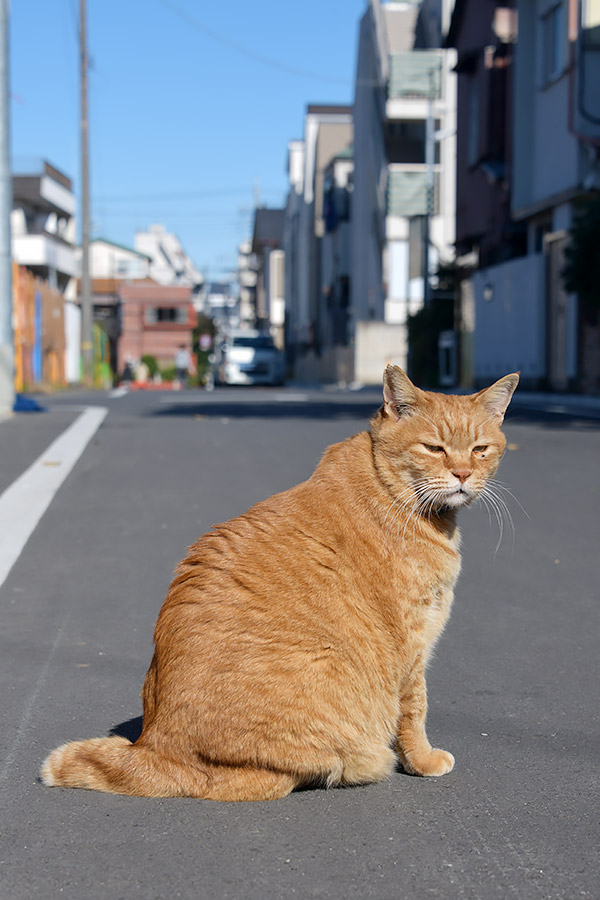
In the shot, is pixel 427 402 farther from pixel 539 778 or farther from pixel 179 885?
pixel 179 885

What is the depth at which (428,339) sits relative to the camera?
30219mm

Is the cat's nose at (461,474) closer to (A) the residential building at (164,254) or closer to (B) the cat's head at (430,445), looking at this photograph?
(B) the cat's head at (430,445)

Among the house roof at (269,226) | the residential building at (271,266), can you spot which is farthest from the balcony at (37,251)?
the house roof at (269,226)

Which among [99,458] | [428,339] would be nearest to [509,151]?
[428,339]

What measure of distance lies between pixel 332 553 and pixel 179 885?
102 centimetres

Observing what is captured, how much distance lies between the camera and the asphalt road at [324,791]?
250 cm

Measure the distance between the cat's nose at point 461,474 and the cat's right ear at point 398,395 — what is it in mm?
249

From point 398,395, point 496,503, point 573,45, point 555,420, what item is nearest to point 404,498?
point 398,395

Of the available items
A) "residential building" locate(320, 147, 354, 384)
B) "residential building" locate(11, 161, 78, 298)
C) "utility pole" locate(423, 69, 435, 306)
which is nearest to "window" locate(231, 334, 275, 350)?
"residential building" locate(320, 147, 354, 384)

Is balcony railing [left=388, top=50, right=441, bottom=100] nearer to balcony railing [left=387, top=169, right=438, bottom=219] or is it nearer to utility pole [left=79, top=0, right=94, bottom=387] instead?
balcony railing [left=387, top=169, right=438, bottom=219]

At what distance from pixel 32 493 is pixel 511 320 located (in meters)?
18.0

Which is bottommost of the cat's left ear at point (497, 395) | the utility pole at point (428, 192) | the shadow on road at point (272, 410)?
the shadow on road at point (272, 410)

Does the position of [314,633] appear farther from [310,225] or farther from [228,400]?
[310,225]

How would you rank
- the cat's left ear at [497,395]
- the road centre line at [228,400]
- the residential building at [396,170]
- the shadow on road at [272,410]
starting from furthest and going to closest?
the residential building at [396,170] < the road centre line at [228,400] < the shadow on road at [272,410] < the cat's left ear at [497,395]
